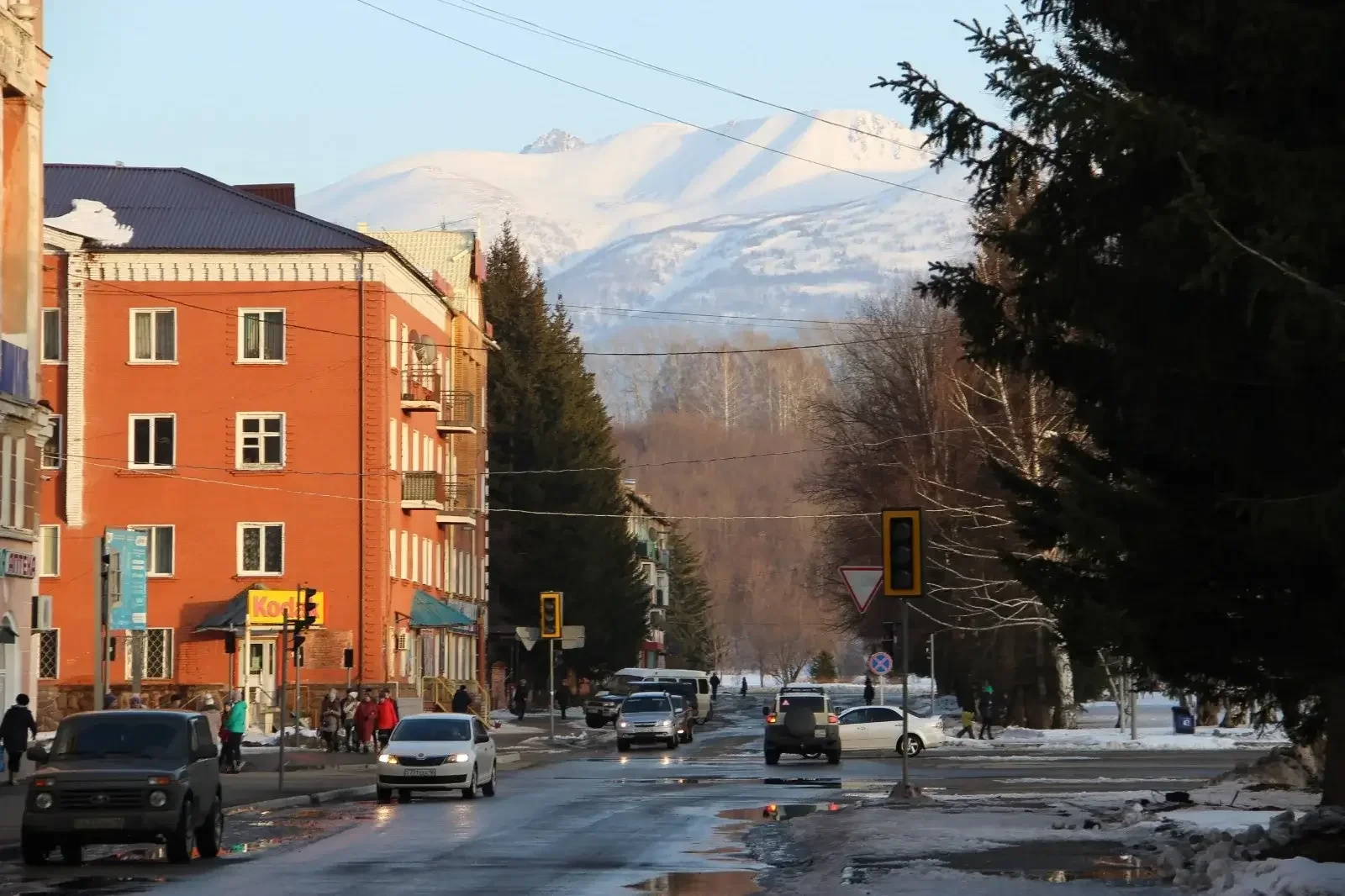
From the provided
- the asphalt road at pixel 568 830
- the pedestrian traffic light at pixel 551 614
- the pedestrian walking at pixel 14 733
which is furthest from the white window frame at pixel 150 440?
the pedestrian walking at pixel 14 733

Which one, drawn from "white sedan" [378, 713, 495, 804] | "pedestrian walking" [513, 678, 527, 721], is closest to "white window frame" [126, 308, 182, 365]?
"pedestrian walking" [513, 678, 527, 721]

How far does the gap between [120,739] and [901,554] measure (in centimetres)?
1063

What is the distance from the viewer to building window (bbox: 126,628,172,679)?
5928 cm

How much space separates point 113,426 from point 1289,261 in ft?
166

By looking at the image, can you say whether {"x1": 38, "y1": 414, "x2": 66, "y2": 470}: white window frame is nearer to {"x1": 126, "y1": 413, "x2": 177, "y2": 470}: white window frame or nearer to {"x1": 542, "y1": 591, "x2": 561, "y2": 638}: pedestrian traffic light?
{"x1": 126, "y1": 413, "x2": 177, "y2": 470}: white window frame

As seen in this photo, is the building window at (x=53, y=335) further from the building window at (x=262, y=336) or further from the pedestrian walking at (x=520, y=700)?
the pedestrian walking at (x=520, y=700)

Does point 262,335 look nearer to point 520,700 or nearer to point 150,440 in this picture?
point 150,440

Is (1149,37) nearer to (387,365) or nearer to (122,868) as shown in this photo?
(122,868)

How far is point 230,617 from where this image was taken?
192 ft

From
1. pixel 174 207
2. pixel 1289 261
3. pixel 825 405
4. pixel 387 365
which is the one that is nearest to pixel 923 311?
pixel 825 405

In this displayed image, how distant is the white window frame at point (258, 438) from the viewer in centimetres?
6059

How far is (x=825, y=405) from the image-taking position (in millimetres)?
66250

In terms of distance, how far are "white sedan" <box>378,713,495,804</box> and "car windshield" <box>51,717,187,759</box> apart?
10.5 meters

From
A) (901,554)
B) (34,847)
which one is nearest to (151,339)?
(901,554)
